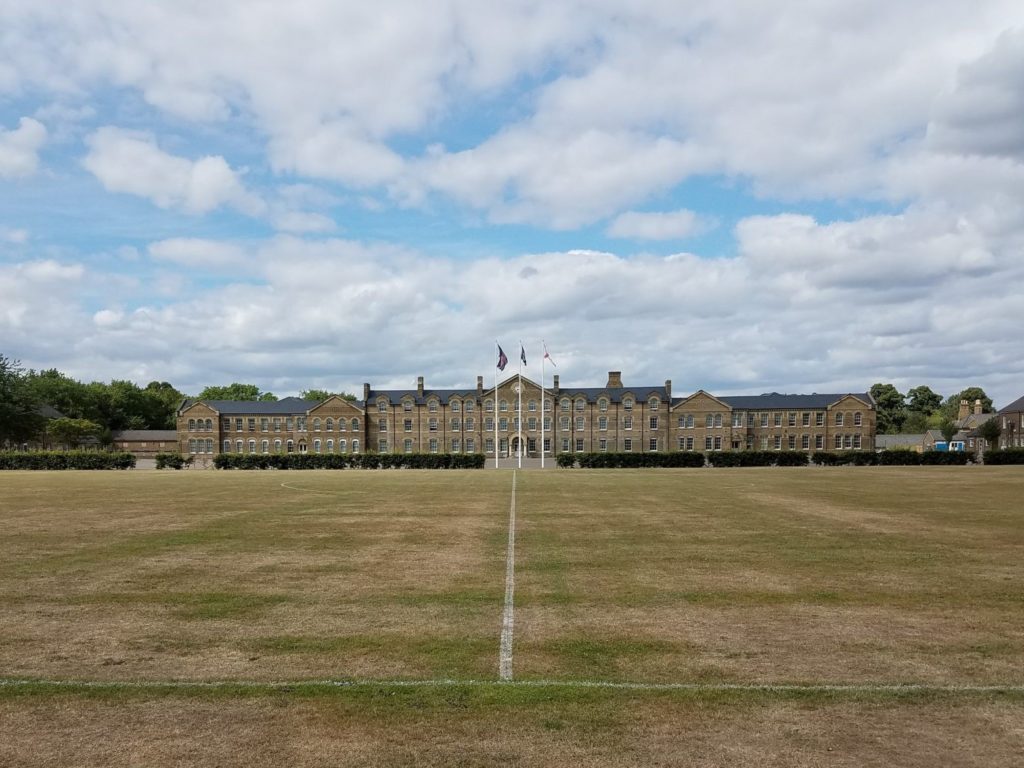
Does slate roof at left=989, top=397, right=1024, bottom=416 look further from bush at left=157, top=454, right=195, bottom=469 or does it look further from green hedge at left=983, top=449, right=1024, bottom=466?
bush at left=157, top=454, right=195, bottom=469

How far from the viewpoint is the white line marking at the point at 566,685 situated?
838 centimetres

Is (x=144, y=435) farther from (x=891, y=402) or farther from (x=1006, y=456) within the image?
(x=891, y=402)

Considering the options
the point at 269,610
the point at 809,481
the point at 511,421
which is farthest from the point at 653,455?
the point at 269,610

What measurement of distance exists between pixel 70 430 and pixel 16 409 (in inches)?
838

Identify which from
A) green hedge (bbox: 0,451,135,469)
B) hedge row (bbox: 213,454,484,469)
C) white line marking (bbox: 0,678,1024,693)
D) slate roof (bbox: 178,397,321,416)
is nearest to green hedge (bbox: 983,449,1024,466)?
hedge row (bbox: 213,454,484,469)

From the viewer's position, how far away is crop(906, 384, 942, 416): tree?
188 meters

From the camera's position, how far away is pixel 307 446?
406 ft

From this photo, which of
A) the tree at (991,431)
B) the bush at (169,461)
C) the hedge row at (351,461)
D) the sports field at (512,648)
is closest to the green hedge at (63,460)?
the bush at (169,461)

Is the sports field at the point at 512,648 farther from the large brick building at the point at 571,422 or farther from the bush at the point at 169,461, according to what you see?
the large brick building at the point at 571,422

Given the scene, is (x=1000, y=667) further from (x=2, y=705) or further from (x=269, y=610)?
(x=2, y=705)

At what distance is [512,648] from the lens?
10.0 m

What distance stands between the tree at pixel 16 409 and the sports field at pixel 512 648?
324ft

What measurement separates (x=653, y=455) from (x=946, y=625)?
70.0 meters

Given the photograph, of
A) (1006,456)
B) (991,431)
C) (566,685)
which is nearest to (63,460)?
(566,685)
